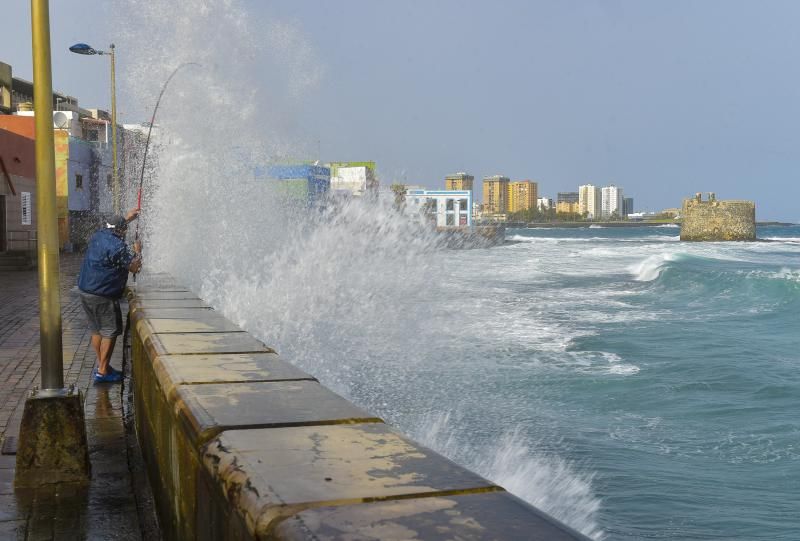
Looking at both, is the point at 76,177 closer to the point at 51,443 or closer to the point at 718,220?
the point at 51,443

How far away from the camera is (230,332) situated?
464cm

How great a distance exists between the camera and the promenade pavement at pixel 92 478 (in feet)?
11.9

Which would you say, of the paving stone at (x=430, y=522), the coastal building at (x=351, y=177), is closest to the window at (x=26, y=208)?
the paving stone at (x=430, y=522)

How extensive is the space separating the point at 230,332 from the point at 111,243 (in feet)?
9.47

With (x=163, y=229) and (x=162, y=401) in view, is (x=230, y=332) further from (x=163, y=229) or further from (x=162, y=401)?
(x=163, y=229)

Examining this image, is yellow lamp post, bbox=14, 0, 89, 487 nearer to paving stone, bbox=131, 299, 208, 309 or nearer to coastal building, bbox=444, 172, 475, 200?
paving stone, bbox=131, 299, 208, 309

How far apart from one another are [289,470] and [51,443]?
2729mm

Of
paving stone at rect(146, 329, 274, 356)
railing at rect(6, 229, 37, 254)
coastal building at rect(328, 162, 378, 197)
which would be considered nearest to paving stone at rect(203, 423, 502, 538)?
paving stone at rect(146, 329, 274, 356)

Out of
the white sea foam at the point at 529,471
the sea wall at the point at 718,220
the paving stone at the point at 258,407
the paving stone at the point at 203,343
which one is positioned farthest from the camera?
the sea wall at the point at 718,220

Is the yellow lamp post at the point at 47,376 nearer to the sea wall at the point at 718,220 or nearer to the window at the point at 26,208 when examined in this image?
the window at the point at 26,208

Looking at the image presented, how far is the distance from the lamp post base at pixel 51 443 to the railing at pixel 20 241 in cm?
2387

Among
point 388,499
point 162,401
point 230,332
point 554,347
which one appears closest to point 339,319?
point 554,347

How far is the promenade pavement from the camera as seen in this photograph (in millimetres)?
3613

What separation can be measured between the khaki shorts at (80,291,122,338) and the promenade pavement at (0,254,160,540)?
459 millimetres
